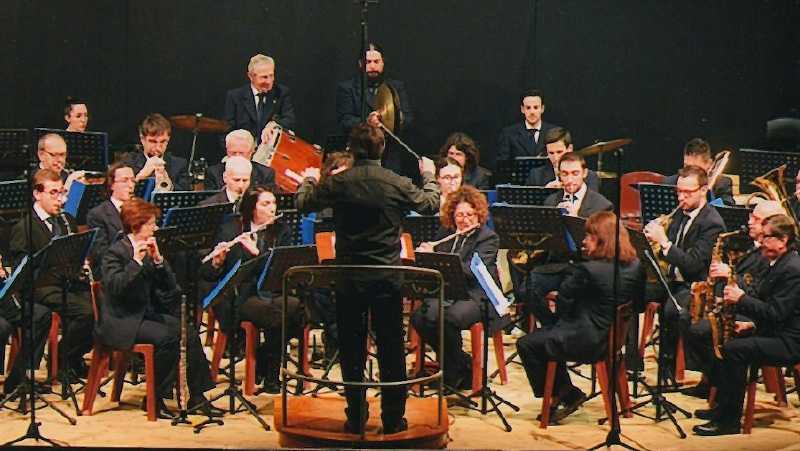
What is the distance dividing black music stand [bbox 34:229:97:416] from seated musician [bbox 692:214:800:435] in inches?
151

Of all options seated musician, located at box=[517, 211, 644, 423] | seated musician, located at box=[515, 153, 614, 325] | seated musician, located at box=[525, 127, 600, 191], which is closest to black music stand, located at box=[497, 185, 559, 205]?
seated musician, located at box=[515, 153, 614, 325]

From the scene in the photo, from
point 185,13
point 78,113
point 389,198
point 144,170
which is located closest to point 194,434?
point 389,198

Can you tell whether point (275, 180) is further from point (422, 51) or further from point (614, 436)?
point (614, 436)

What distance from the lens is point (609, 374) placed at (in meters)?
8.13

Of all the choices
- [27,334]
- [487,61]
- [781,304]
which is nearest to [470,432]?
[781,304]

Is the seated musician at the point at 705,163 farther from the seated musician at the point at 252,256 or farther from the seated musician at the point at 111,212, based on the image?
the seated musician at the point at 111,212

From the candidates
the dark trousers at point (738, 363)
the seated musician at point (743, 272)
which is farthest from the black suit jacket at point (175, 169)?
the dark trousers at point (738, 363)

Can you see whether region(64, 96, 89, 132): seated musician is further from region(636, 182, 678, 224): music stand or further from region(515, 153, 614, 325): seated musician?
region(636, 182, 678, 224): music stand

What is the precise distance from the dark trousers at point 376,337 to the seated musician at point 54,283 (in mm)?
2402

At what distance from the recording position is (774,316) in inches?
312

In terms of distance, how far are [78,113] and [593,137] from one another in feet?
16.2

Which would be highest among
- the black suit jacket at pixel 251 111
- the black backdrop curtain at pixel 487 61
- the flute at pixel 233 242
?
the black backdrop curtain at pixel 487 61

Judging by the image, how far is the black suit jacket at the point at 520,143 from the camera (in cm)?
1206

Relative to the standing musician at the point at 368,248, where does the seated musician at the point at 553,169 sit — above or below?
above
